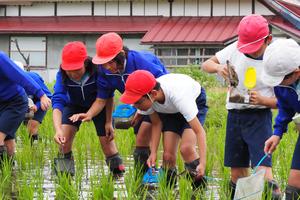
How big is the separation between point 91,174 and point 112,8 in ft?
55.5

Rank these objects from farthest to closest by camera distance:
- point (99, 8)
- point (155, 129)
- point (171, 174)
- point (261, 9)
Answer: point (99, 8)
point (261, 9)
point (171, 174)
point (155, 129)

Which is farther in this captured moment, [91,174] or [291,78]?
[91,174]

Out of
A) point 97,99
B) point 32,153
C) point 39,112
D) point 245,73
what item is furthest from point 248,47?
point 39,112

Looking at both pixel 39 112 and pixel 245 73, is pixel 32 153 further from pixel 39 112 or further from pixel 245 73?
pixel 245 73

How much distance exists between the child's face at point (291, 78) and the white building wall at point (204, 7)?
57.0ft

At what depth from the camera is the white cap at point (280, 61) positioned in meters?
3.29

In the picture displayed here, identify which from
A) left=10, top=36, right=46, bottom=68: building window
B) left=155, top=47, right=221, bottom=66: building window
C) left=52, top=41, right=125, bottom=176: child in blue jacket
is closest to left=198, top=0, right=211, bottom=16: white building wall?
left=155, top=47, right=221, bottom=66: building window

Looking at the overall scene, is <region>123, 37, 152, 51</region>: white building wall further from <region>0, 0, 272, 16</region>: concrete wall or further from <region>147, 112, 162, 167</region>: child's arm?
<region>147, 112, 162, 167</region>: child's arm

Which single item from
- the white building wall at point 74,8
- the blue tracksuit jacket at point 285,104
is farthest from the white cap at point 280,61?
the white building wall at point 74,8

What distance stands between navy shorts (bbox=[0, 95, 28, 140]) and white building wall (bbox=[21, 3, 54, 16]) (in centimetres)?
1693

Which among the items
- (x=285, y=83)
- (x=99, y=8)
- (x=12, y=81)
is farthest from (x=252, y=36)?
(x=99, y=8)

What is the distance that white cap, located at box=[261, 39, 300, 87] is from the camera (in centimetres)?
329

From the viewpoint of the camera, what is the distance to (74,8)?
2166 cm

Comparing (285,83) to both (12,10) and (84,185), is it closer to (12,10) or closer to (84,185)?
(84,185)
